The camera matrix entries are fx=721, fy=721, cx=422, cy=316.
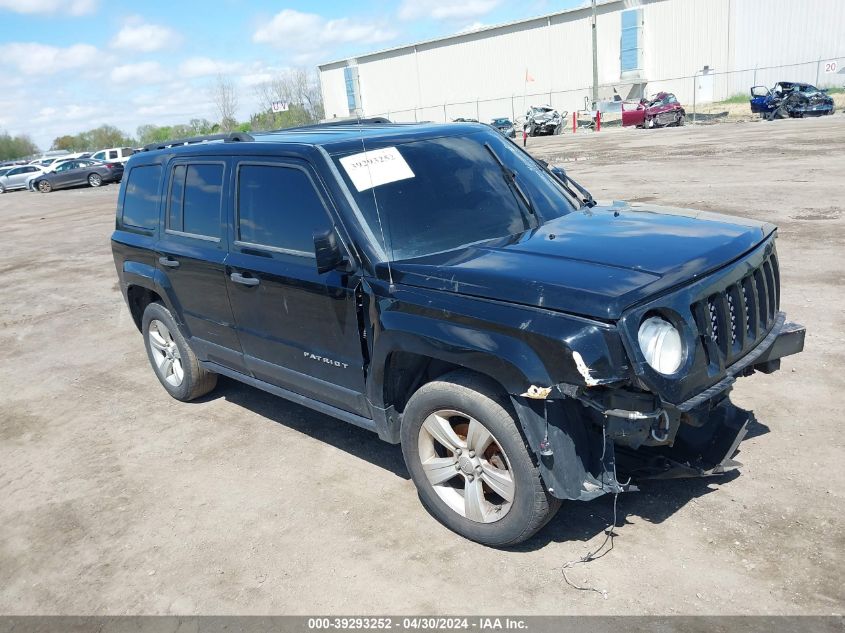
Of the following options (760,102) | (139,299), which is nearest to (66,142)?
(760,102)

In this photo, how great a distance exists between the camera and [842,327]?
5914mm

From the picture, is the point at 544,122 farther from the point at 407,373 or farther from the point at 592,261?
the point at 592,261

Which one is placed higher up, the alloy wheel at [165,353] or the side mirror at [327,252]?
the side mirror at [327,252]

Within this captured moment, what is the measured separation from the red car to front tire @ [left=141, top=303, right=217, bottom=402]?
3353 centimetres

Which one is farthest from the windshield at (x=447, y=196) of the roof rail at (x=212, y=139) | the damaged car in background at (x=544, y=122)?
the damaged car in background at (x=544, y=122)

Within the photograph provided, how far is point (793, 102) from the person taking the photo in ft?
104

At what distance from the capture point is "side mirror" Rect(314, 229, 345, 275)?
146 inches

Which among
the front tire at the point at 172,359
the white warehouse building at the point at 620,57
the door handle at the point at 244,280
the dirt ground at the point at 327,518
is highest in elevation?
the white warehouse building at the point at 620,57

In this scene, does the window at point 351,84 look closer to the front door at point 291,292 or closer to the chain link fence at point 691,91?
the chain link fence at point 691,91

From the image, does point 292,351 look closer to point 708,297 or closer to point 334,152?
point 334,152

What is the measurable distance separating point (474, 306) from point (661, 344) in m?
0.81

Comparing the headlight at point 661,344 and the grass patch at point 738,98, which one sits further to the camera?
the grass patch at point 738,98

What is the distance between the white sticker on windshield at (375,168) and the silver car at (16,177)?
40.9 m

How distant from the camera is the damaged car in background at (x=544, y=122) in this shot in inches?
1548
